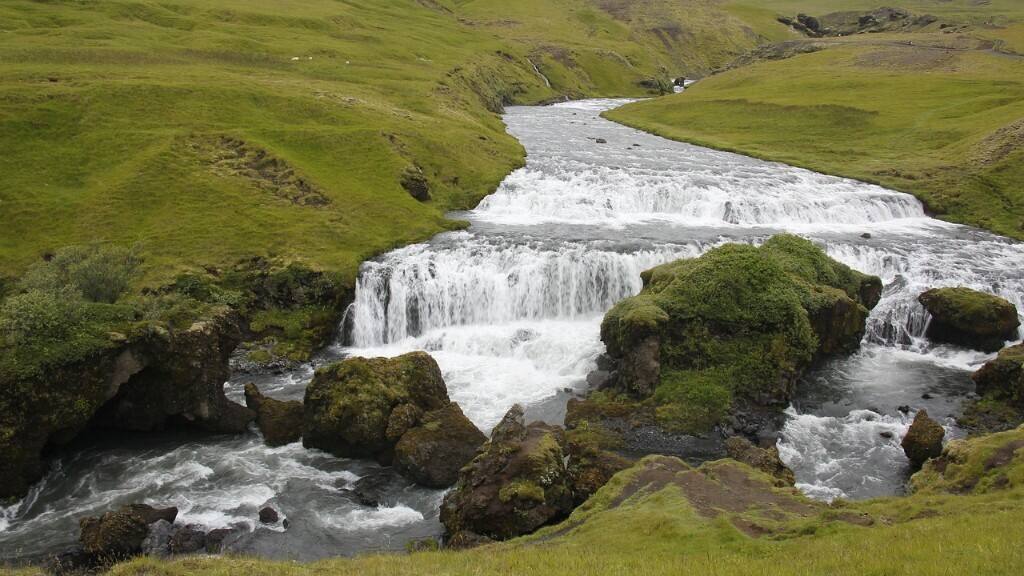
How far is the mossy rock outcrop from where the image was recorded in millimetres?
26172

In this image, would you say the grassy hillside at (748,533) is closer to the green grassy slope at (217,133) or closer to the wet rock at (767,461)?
the wet rock at (767,461)

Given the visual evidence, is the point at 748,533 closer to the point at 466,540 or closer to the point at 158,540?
the point at 466,540

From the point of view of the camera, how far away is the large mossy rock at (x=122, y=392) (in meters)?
24.8

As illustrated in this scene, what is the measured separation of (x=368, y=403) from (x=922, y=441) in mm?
20424

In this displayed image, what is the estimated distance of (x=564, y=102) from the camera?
13325 cm

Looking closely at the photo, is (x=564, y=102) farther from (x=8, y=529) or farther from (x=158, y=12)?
(x=8, y=529)

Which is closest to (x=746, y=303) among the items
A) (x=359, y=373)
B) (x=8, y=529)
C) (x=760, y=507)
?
(x=760, y=507)

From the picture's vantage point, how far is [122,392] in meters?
29.0

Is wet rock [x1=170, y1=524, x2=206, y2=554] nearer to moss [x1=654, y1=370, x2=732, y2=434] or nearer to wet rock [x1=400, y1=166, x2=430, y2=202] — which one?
moss [x1=654, y1=370, x2=732, y2=434]

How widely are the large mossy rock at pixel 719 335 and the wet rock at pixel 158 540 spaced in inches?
699

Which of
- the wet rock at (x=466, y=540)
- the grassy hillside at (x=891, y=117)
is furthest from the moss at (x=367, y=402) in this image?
the grassy hillside at (x=891, y=117)

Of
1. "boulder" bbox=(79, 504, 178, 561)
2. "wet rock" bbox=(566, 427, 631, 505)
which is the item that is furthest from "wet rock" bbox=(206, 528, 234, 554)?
"wet rock" bbox=(566, 427, 631, 505)

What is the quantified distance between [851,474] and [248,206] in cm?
3834

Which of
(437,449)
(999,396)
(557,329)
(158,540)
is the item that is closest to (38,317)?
(158,540)
